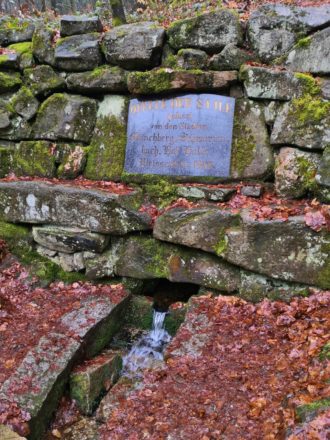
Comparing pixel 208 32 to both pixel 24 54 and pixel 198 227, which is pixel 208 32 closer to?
pixel 198 227

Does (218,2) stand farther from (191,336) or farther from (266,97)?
(191,336)

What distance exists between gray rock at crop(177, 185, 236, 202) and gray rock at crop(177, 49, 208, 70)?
202cm

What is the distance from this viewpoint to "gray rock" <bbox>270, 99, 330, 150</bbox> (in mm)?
5531

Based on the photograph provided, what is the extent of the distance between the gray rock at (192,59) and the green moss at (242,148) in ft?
3.79

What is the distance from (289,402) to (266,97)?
14.2ft

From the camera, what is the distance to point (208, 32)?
6602 mm

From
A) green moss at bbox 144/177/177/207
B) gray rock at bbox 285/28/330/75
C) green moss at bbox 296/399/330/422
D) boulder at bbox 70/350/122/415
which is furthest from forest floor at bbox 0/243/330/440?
gray rock at bbox 285/28/330/75

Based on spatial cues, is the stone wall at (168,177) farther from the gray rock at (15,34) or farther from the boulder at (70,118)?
the gray rock at (15,34)

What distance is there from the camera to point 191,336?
4.90 m

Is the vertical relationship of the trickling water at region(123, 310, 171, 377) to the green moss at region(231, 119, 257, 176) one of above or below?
below

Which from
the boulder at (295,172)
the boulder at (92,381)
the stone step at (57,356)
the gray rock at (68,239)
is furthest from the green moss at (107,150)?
the boulder at (92,381)

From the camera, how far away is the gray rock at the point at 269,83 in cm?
584

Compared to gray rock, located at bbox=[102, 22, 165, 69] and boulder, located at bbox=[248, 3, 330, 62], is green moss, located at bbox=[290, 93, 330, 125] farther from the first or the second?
gray rock, located at bbox=[102, 22, 165, 69]

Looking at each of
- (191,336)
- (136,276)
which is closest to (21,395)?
(191,336)
